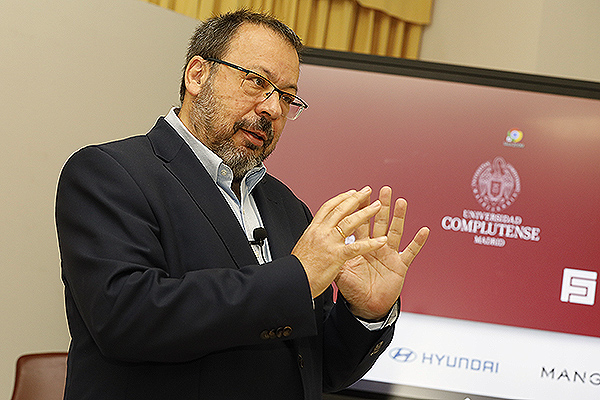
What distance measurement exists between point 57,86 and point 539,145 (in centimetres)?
215

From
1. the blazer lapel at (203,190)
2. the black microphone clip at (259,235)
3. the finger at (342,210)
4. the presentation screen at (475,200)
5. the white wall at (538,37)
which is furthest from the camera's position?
the white wall at (538,37)

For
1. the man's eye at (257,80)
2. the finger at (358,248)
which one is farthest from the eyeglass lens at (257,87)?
the finger at (358,248)

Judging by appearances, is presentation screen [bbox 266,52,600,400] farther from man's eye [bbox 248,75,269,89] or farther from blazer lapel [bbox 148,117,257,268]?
blazer lapel [bbox 148,117,257,268]

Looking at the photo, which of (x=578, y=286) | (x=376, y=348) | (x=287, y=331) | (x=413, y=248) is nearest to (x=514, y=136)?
(x=578, y=286)

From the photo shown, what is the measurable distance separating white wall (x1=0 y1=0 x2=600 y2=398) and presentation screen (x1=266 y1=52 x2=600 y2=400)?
2.39ft

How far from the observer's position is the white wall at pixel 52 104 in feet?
8.85

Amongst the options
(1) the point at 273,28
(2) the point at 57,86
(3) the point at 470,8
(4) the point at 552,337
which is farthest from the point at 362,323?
(3) the point at 470,8

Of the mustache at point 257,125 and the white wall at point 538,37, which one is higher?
the white wall at point 538,37

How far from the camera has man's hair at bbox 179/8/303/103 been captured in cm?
169

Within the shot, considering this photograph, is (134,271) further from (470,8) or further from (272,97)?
(470,8)

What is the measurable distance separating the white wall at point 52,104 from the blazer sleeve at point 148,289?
1.51 metres

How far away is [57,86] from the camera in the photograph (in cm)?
281

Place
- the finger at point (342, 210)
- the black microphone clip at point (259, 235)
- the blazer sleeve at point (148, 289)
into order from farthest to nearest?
1. the black microphone clip at point (259, 235)
2. the finger at point (342, 210)
3. the blazer sleeve at point (148, 289)

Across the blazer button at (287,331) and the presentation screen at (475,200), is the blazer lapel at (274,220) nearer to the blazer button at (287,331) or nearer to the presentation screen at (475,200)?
the blazer button at (287,331)
